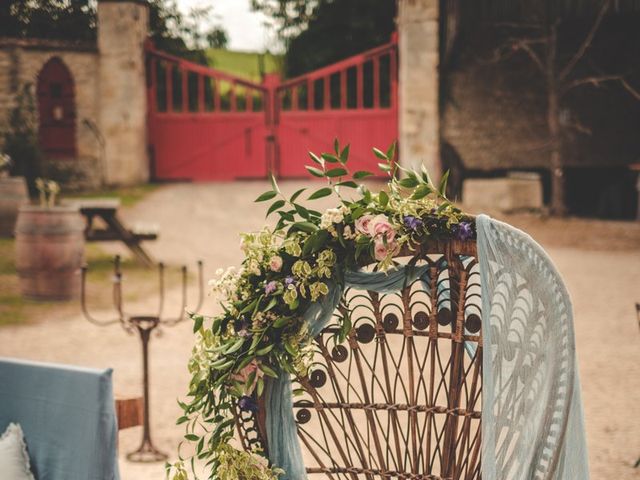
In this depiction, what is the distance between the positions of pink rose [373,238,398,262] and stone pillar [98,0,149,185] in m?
11.1

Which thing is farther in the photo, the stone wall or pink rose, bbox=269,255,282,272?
the stone wall

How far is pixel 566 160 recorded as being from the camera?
13.4 meters

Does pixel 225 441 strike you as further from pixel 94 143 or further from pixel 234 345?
pixel 94 143

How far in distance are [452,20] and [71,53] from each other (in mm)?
5166

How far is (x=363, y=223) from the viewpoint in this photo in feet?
8.63

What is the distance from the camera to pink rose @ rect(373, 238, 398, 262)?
2.58 metres

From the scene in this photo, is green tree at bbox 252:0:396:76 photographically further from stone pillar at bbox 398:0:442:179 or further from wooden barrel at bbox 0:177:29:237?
wooden barrel at bbox 0:177:29:237

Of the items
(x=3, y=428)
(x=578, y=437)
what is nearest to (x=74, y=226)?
(x=3, y=428)

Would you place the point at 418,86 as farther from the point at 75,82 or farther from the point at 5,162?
the point at 5,162

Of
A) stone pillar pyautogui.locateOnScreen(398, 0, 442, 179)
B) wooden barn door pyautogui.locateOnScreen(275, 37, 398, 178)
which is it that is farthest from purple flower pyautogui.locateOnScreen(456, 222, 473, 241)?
wooden barn door pyautogui.locateOnScreen(275, 37, 398, 178)

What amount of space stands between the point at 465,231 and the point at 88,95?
11466mm

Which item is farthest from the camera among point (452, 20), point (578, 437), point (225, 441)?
point (452, 20)


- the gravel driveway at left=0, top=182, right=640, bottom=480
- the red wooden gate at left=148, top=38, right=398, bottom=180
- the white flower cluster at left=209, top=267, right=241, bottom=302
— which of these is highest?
the red wooden gate at left=148, top=38, right=398, bottom=180

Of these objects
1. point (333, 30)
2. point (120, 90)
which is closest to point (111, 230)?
point (120, 90)
